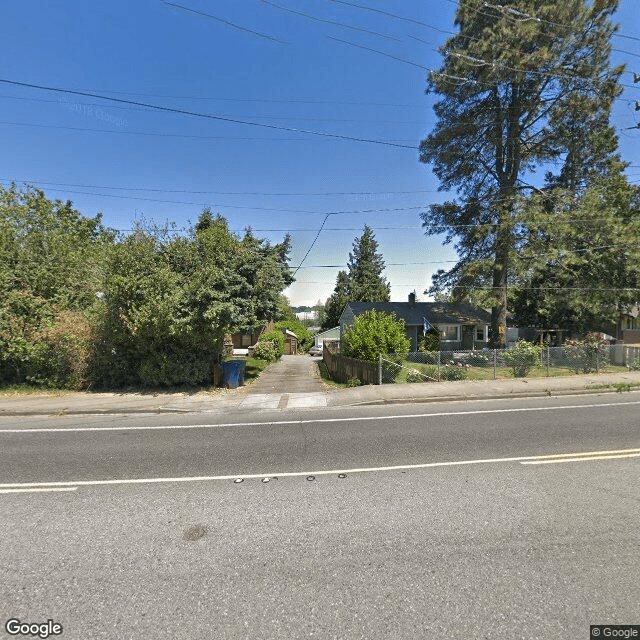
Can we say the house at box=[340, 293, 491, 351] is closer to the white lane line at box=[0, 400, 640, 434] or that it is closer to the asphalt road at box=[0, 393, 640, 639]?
the white lane line at box=[0, 400, 640, 434]

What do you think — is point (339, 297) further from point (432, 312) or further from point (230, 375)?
point (230, 375)

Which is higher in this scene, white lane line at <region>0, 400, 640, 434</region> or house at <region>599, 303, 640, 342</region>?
house at <region>599, 303, 640, 342</region>

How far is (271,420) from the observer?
7699mm

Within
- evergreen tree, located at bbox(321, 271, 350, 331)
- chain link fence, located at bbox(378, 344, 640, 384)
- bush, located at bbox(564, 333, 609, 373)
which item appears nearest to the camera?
chain link fence, located at bbox(378, 344, 640, 384)

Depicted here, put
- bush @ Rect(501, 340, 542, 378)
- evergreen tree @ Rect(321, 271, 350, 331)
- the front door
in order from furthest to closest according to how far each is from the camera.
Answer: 1. evergreen tree @ Rect(321, 271, 350, 331)
2. the front door
3. bush @ Rect(501, 340, 542, 378)

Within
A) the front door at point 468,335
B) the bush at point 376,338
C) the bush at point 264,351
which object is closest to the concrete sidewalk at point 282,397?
the bush at point 376,338

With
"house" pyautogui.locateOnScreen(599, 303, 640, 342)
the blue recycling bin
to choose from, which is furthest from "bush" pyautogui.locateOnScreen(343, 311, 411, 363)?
"house" pyautogui.locateOnScreen(599, 303, 640, 342)

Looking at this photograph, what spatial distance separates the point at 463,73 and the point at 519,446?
20112 millimetres

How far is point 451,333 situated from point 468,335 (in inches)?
63.1

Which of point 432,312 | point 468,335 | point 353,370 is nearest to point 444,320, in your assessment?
point 432,312

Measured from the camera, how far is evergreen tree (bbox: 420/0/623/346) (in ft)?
51.5

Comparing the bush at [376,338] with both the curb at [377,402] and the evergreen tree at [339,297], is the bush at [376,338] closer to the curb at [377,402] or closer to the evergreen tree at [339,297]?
the curb at [377,402]

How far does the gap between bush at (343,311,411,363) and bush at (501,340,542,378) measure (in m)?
4.40

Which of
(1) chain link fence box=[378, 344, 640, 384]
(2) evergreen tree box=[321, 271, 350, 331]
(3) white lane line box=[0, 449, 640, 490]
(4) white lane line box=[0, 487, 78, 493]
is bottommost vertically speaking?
(4) white lane line box=[0, 487, 78, 493]
